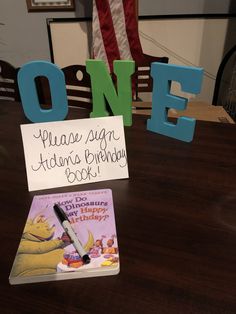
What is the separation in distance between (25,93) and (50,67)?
0.39ft

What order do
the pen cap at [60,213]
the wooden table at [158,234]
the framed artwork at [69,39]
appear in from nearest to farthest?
the wooden table at [158,234] → the pen cap at [60,213] → the framed artwork at [69,39]

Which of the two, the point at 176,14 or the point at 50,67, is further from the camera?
the point at 176,14

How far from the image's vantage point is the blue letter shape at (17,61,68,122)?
81 cm

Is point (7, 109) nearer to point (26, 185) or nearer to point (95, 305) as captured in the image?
point (26, 185)

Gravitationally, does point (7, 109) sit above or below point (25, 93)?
below

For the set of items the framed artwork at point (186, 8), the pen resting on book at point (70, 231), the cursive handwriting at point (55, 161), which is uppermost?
the framed artwork at point (186, 8)

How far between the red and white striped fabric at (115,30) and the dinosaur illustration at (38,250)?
1479 millimetres

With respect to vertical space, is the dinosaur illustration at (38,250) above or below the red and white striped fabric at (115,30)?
below

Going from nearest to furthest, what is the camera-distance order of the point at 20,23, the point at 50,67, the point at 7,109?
the point at 50,67
the point at 7,109
the point at 20,23

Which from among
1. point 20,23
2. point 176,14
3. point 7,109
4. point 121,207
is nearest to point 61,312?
point 121,207

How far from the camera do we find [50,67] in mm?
797

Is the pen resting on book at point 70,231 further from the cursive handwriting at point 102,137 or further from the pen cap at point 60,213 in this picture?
the cursive handwriting at point 102,137

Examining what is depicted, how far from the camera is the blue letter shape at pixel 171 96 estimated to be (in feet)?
2.45

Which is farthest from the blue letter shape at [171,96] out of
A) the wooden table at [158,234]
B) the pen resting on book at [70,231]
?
the pen resting on book at [70,231]
